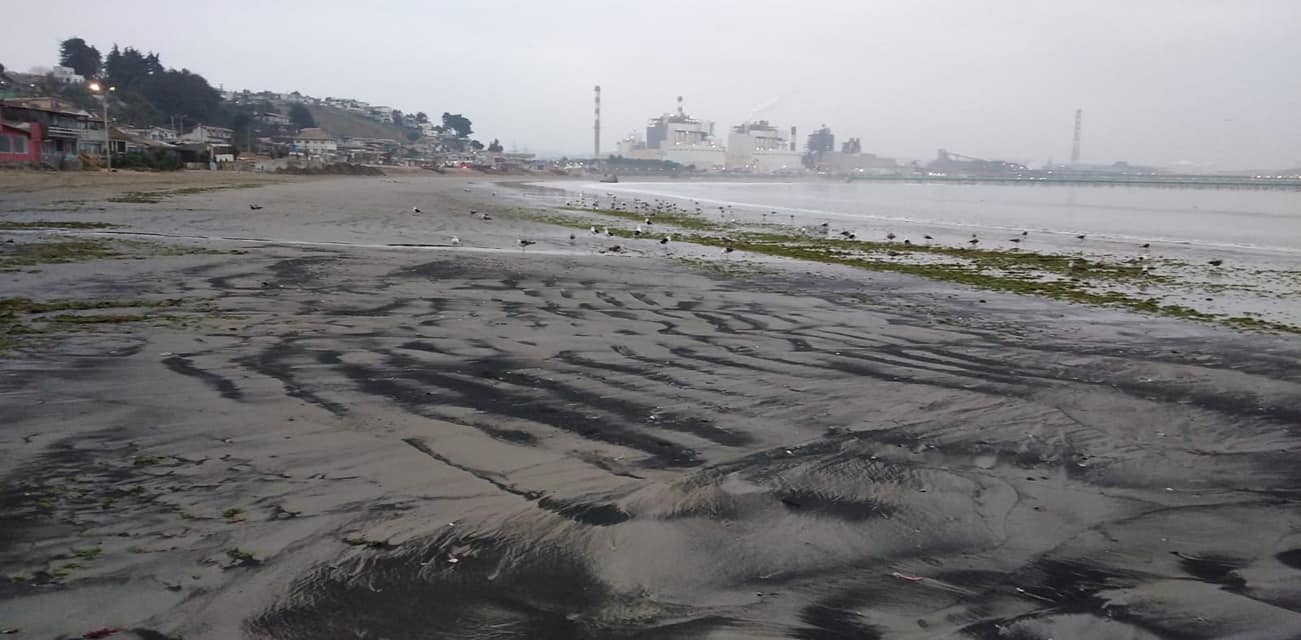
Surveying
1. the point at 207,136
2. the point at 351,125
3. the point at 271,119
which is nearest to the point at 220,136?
the point at 207,136

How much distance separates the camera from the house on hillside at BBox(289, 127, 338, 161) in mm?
103444

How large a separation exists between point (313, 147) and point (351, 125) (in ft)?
181

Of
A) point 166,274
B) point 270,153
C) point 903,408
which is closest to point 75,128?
point 270,153

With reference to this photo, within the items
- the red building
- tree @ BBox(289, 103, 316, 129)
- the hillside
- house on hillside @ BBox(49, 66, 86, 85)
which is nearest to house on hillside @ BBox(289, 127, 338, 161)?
tree @ BBox(289, 103, 316, 129)

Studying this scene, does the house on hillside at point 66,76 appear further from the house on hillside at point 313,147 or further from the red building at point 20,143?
the red building at point 20,143

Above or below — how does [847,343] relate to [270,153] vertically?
below

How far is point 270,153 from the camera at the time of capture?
9469 centimetres

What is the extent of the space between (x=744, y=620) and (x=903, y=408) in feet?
11.3

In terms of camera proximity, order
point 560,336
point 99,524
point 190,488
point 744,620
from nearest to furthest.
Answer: point 744,620 → point 99,524 → point 190,488 → point 560,336

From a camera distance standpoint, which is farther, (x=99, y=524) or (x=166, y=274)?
(x=166, y=274)

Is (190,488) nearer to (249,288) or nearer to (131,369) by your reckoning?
(131,369)

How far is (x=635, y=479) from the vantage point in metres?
4.41

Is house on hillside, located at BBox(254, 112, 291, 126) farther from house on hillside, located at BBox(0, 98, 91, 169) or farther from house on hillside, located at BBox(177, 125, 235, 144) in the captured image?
house on hillside, located at BBox(0, 98, 91, 169)

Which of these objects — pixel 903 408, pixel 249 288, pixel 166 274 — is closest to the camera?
pixel 903 408
